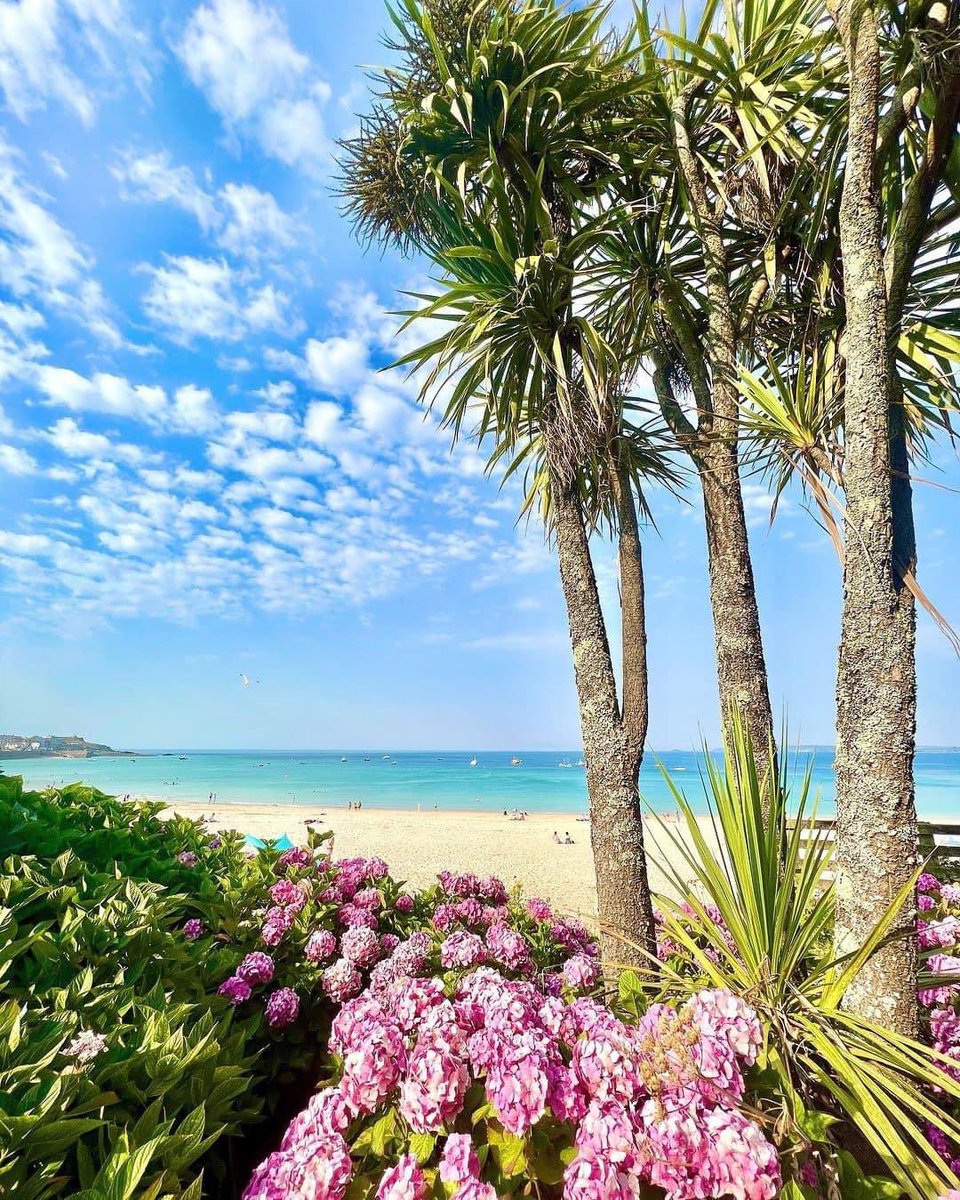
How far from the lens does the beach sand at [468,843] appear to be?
10.6 metres

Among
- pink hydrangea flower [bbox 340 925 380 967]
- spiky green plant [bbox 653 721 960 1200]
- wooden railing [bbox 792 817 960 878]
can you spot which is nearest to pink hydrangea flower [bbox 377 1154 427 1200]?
spiky green plant [bbox 653 721 960 1200]

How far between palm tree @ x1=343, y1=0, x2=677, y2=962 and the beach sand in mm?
2970

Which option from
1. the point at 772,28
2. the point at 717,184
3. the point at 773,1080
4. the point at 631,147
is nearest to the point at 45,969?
the point at 773,1080

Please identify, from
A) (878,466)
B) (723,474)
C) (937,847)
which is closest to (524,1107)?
(878,466)

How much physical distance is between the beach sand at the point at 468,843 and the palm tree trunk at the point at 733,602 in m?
3.27

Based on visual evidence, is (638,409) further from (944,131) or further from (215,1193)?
(215,1193)

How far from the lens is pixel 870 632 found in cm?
194

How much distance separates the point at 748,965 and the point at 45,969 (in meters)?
1.97

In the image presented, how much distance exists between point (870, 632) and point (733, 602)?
981 mm

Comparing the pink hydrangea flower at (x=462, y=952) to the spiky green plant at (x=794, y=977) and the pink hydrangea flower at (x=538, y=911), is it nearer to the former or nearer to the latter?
the spiky green plant at (x=794, y=977)

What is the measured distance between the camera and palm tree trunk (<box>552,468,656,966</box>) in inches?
113

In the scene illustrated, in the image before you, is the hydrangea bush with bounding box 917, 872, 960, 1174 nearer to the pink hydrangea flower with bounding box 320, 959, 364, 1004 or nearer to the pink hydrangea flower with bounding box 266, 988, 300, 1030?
the pink hydrangea flower with bounding box 320, 959, 364, 1004

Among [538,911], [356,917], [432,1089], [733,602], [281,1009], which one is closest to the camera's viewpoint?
[432,1089]

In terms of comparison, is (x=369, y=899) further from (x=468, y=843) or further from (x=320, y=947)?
(x=468, y=843)
